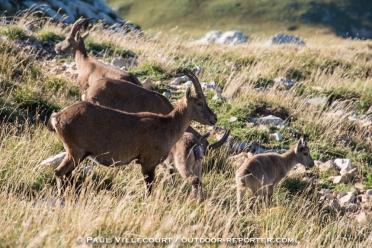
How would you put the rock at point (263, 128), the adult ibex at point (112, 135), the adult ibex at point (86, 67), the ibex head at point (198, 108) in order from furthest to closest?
the rock at point (263, 128)
the adult ibex at point (86, 67)
the ibex head at point (198, 108)
the adult ibex at point (112, 135)

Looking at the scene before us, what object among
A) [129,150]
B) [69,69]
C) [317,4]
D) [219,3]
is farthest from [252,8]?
[129,150]

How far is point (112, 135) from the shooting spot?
24.0 ft

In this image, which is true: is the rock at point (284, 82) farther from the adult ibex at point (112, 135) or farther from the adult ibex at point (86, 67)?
the adult ibex at point (112, 135)

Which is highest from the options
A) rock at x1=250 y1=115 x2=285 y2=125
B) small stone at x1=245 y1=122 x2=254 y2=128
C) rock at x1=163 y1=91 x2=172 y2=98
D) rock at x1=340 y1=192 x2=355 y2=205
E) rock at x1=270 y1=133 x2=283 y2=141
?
rock at x1=163 y1=91 x2=172 y2=98

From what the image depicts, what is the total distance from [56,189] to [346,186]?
5437mm

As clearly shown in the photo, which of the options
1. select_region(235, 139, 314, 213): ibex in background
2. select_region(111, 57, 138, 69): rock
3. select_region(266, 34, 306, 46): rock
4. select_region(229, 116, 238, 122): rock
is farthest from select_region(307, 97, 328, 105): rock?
select_region(266, 34, 306, 46): rock

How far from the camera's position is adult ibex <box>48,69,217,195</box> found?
706 cm

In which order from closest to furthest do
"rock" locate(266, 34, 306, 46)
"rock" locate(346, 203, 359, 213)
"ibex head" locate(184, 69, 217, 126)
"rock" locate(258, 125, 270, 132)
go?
1. "ibex head" locate(184, 69, 217, 126)
2. "rock" locate(346, 203, 359, 213)
3. "rock" locate(258, 125, 270, 132)
4. "rock" locate(266, 34, 306, 46)

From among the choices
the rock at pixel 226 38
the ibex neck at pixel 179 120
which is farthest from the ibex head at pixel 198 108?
the rock at pixel 226 38

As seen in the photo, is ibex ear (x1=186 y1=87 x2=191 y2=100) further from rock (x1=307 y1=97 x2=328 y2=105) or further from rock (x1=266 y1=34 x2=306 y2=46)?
rock (x1=266 y1=34 x2=306 y2=46)

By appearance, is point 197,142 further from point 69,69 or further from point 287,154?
point 69,69

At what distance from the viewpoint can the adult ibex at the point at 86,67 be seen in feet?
36.8

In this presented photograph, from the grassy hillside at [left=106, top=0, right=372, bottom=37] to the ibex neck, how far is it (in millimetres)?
70812

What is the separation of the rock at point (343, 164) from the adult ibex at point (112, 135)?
13.1 feet
